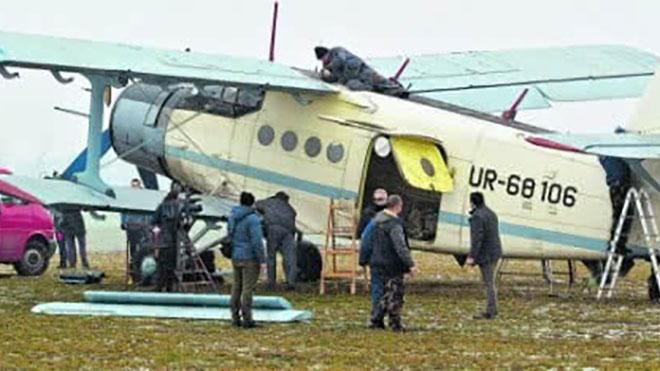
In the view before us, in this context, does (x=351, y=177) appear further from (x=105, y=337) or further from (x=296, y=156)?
(x=105, y=337)

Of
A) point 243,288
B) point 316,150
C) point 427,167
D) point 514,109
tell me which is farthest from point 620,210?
point 243,288

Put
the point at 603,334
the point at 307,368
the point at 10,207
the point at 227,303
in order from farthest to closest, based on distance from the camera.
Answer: the point at 10,207 < the point at 227,303 < the point at 603,334 < the point at 307,368

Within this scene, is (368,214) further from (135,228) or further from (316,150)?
(135,228)

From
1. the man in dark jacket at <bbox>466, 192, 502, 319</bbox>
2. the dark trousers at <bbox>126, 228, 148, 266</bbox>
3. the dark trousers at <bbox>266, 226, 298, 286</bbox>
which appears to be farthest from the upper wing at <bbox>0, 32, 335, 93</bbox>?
the man in dark jacket at <bbox>466, 192, 502, 319</bbox>

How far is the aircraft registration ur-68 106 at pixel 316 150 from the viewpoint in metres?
22.3

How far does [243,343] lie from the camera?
1681 centimetres

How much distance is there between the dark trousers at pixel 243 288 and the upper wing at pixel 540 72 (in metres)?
9.54

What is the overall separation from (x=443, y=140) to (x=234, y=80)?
2.92 meters

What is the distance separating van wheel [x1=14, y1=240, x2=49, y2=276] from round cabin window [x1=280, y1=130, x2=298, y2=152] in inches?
276

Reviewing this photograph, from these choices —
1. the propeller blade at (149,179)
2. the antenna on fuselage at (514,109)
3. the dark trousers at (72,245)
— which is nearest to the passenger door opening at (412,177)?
the antenna on fuselage at (514,109)

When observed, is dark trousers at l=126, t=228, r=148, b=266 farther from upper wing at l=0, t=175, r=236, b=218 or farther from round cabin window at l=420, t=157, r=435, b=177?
round cabin window at l=420, t=157, r=435, b=177

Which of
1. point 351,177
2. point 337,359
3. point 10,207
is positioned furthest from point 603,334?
point 10,207

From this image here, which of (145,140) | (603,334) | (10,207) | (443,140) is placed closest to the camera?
(603,334)

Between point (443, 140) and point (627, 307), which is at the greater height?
point (443, 140)
